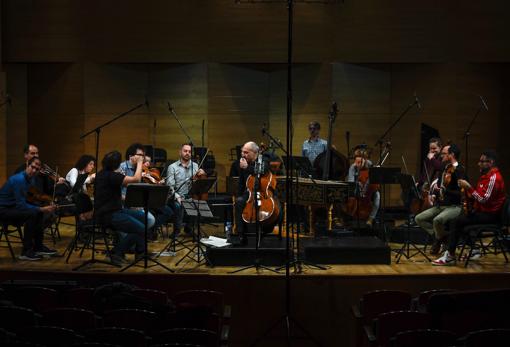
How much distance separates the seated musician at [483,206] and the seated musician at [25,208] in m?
5.00

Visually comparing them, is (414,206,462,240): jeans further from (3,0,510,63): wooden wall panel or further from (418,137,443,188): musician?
(3,0,510,63): wooden wall panel

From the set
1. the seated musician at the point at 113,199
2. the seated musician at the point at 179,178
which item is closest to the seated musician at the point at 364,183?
the seated musician at the point at 179,178

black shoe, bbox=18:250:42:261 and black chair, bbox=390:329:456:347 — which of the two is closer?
black chair, bbox=390:329:456:347

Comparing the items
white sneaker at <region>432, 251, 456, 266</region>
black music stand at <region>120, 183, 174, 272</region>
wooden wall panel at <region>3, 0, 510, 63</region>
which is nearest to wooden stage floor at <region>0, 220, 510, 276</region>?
white sneaker at <region>432, 251, 456, 266</region>

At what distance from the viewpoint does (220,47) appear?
44.5 ft

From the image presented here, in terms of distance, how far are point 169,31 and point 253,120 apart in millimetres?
2331

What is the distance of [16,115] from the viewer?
44.9 feet

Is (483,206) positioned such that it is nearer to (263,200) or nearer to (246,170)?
(263,200)

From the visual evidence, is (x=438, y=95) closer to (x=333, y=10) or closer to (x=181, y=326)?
(x=333, y=10)

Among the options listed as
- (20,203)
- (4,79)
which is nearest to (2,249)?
(20,203)

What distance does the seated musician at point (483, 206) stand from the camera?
8.73 meters

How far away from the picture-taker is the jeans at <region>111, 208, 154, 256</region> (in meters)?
8.62

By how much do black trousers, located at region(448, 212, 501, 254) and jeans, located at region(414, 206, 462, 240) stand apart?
0.27 m

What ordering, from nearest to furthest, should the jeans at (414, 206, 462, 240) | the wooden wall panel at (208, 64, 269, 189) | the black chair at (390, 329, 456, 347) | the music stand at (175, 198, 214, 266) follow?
the black chair at (390, 329, 456, 347), the music stand at (175, 198, 214, 266), the jeans at (414, 206, 462, 240), the wooden wall panel at (208, 64, 269, 189)
